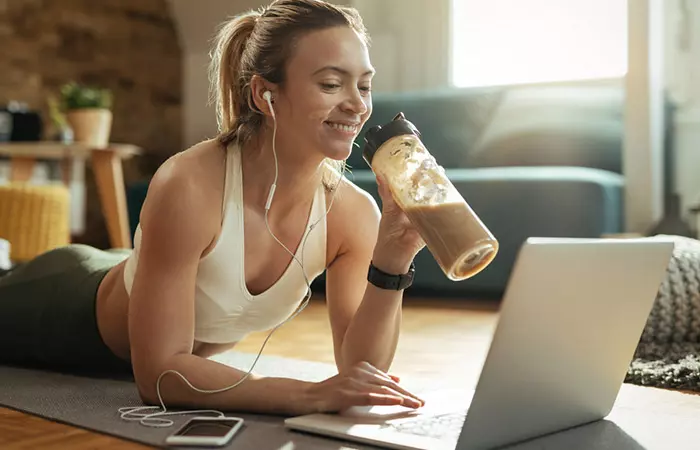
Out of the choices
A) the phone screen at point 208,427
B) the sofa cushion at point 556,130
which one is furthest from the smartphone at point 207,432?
the sofa cushion at point 556,130

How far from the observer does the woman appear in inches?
45.6

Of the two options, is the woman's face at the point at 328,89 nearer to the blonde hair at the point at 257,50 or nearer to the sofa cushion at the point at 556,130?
the blonde hair at the point at 257,50

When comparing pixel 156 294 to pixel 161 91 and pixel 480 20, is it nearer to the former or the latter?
pixel 480 20

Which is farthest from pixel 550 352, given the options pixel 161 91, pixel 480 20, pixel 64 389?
pixel 161 91

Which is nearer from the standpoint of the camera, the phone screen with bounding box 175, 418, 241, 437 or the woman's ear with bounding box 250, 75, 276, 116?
the phone screen with bounding box 175, 418, 241, 437

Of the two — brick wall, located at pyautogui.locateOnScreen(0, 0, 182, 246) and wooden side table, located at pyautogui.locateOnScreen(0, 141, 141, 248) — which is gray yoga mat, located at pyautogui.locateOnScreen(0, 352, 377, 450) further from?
brick wall, located at pyautogui.locateOnScreen(0, 0, 182, 246)

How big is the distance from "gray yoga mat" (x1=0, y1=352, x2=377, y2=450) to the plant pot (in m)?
2.14

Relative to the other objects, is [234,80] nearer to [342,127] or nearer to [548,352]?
[342,127]

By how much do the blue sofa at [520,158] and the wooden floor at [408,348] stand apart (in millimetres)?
273

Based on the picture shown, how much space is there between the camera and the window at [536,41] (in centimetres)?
366

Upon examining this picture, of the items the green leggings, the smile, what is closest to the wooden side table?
the green leggings

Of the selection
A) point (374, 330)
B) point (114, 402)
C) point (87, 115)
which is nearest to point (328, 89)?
point (374, 330)

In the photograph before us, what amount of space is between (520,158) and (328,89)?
240 centimetres

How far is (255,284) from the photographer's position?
4.35 feet
